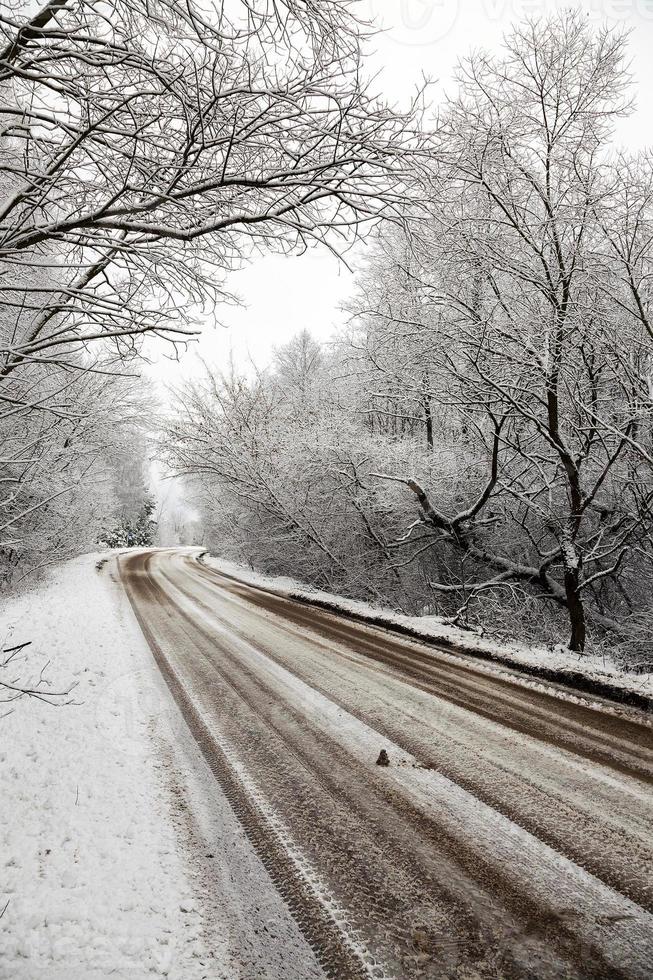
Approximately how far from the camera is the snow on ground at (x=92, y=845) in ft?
6.71

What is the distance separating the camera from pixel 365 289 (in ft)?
42.0

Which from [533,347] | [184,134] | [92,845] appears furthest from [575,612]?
[184,134]

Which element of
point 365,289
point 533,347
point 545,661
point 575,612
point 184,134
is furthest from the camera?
point 365,289

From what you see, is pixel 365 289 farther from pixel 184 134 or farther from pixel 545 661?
pixel 184 134

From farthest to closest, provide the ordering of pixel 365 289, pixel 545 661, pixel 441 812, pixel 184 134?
pixel 365 289 < pixel 545 661 < pixel 441 812 < pixel 184 134

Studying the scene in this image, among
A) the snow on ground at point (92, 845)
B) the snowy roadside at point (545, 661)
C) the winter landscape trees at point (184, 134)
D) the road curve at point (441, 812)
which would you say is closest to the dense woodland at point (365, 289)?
the winter landscape trees at point (184, 134)

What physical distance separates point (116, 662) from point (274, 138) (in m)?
6.31

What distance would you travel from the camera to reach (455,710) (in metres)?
4.65

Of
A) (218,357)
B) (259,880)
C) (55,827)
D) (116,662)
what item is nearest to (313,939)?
(259,880)

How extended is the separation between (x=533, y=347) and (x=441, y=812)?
627cm

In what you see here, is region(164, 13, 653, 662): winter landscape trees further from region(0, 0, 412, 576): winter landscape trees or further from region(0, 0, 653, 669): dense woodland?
region(0, 0, 412, 576): winter landscape trees

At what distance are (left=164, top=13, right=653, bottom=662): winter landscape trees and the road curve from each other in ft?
11.6

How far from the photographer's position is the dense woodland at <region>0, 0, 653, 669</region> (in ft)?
8.72

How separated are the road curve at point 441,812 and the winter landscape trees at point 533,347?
3.54 m
